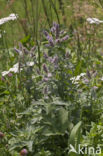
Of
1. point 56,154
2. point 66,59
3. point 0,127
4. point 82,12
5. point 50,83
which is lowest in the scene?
point 56,154

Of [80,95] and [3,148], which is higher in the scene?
[80,95]

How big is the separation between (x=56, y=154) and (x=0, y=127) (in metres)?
0.46

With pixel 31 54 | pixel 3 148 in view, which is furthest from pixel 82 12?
pixel 3 148

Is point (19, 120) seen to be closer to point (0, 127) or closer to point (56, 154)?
point (0, 127)

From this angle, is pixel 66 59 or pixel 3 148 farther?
pixel 66 59

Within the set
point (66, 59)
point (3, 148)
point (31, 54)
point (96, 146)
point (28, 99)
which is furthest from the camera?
point (28, 99)

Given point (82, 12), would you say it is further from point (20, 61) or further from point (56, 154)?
point (56, 154)

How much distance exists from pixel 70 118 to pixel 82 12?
1265mm

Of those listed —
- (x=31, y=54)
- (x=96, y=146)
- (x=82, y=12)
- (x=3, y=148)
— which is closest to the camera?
(x=96, y=146)

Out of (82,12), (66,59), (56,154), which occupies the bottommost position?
(56,154)

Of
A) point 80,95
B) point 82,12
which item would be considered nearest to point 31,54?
point 80,95

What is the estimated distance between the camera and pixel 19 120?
1.90m

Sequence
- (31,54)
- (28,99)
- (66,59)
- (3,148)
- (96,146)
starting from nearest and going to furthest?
(96,146) → (3,148) → (66,59) → (31,54) → (28,99)

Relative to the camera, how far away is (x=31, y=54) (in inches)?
73.8
